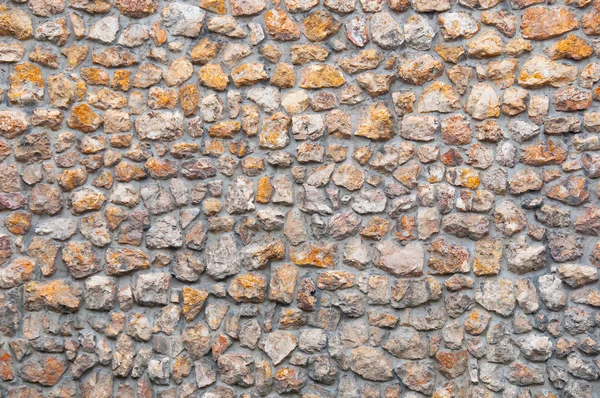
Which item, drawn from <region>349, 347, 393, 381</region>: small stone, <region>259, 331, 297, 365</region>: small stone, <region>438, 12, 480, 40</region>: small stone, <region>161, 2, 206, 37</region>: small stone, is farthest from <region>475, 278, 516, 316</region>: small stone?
<region>161, 2, 206, 37</region>: small stone

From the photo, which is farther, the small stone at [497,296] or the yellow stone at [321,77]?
the yellow stone at [321,77]

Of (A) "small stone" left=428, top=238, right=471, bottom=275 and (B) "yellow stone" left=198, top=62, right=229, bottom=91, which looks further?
(B) "yellow stone" left=198, top=62, right=229, bottom=91

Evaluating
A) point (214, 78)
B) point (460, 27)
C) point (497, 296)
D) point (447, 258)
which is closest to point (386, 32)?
point (460, 27)

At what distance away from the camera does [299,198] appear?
331 centimetres

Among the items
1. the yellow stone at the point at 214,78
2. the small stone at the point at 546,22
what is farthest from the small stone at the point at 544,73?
the yellow stone at the point at 214,78

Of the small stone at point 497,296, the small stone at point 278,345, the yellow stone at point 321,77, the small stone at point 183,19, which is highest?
the small stone at point 183,19

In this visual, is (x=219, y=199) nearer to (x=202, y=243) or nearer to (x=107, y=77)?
(x=202, y=243)

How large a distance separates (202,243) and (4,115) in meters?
1.17

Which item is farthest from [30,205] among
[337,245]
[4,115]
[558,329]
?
[558,329]

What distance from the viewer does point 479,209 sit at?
321cm

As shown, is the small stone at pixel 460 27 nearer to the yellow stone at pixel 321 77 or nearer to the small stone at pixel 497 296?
the yellow stone at pixel 321 77

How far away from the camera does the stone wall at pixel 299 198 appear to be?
10.4ft

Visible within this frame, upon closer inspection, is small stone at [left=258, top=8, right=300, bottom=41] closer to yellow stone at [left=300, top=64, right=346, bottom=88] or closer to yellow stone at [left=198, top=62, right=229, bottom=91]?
yellow stone at [left=300, top=64, right=346, bottom=88]

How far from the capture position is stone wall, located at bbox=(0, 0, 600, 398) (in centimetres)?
318
